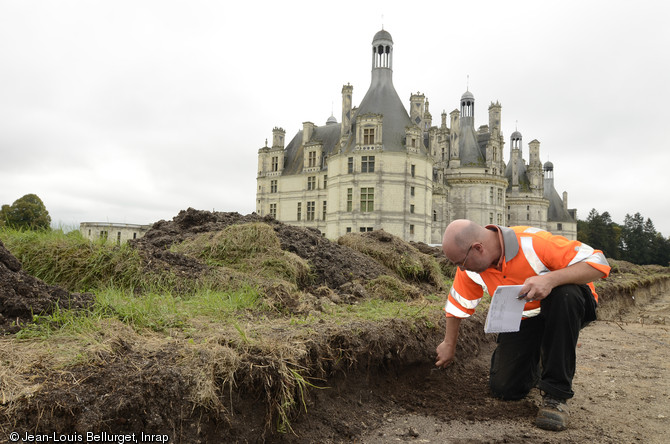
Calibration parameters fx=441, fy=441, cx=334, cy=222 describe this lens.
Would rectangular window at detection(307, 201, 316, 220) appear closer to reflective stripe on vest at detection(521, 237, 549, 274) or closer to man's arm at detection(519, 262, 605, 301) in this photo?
reflective stripe on vest at detection(521, 237, 549, 274)

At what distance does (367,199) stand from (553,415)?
1392 inches

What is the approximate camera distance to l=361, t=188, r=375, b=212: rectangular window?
126ft

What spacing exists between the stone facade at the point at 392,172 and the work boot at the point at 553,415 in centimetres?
3438

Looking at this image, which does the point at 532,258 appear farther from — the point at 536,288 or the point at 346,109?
the point at 346,109

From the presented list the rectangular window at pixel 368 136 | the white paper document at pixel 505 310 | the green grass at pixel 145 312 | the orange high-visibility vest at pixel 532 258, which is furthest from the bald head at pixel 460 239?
the rectangular window at pixel 368 136

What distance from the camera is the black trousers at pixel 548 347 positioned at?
3.39 metres

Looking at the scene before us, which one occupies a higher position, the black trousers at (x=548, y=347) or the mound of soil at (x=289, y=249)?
the mound of soil at (x=289, y=249)

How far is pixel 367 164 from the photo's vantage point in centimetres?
3847

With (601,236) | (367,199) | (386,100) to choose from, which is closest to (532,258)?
(367,199)

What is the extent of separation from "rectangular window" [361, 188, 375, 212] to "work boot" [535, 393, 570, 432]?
115ft

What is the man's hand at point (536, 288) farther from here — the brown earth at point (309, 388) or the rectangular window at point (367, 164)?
the rectangular window at point (367, 164)

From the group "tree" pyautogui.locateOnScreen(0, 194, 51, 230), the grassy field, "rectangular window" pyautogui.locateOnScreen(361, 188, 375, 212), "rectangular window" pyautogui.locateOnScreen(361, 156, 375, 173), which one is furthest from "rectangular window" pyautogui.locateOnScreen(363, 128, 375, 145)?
the grassy field

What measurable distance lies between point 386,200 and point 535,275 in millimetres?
34814

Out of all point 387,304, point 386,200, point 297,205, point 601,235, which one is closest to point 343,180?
point 386,200
